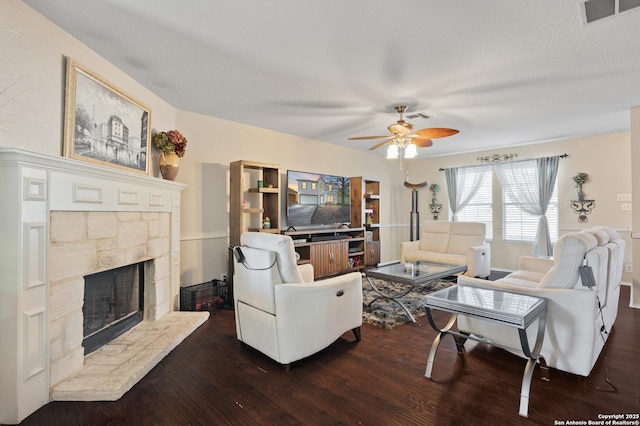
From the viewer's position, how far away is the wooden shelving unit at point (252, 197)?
4.01 metres

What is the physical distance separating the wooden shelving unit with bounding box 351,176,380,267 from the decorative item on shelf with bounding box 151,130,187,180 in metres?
3.48

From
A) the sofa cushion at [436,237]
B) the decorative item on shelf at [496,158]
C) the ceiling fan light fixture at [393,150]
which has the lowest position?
the sofa cushion at [436,237]

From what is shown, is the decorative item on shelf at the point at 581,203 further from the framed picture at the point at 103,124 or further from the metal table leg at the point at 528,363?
the framed picture at the point at 103,124

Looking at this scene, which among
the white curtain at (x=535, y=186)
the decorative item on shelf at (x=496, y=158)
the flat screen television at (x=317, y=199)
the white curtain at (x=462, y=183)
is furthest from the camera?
the white curtain at (x=462, y=183)

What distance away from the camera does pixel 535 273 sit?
3609mm

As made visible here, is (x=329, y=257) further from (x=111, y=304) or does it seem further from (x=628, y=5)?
(x=628, y=5)

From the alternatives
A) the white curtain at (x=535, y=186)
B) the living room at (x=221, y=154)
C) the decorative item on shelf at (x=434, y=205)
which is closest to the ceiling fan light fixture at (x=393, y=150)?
the living room at (x=221, y=154)

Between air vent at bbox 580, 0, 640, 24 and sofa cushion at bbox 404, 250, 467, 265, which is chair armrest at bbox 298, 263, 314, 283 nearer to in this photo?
sofa cushion at bbox 404, 250, 467, 265

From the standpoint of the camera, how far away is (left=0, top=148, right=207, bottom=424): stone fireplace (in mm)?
1739

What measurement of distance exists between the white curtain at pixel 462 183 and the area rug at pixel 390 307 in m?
2.65

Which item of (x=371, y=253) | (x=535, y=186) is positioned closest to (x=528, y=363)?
(x=371, y=253)

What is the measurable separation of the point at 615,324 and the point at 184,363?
168 inches

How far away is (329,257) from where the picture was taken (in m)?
5.05

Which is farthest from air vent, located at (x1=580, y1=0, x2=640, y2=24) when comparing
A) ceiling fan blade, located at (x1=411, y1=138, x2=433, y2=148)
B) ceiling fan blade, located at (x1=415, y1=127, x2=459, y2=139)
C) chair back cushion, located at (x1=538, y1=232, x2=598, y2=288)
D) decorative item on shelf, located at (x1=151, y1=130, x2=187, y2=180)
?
decorative item on shelf, located at (x1=151, y1=130, x2=187, y2=180)
